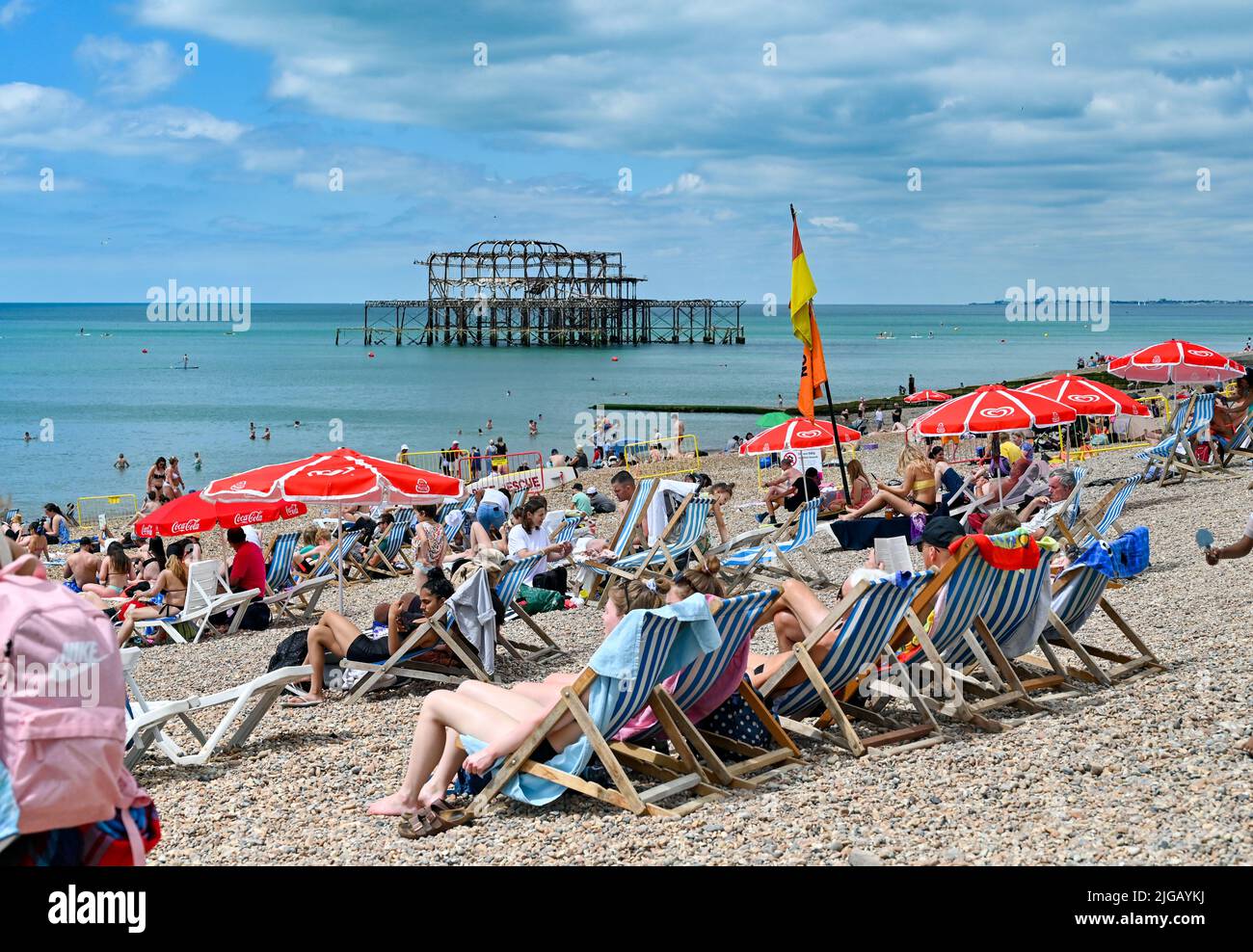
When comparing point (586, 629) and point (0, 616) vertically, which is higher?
point (0, 616)

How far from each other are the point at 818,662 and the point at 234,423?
156ft

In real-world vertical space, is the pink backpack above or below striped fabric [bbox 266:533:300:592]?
above

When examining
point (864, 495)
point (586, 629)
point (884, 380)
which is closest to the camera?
point (586, 629)

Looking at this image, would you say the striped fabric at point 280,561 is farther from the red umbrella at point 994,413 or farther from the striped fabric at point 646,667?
the striped fabric at point 646,667

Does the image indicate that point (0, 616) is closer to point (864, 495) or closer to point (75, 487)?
point (864, 495)

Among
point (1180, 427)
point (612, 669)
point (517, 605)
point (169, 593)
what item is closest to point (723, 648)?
point (612, 669)

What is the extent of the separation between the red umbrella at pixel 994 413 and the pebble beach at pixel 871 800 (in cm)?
473

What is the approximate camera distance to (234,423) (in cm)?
4947

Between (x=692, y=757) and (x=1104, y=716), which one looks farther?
(x=1104, y=716)

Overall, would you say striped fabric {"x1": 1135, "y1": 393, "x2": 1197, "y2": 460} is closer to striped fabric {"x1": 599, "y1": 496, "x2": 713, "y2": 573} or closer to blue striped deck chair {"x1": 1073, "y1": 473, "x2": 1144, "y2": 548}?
blue striped deck chair {"x1": 1073, "y1": 473, "x2": 1144, "y2": 548}

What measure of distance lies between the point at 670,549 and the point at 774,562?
2.92ft

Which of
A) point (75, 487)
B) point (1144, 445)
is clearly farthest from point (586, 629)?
point (75, 487)

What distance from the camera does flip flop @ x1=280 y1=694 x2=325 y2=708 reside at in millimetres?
6223

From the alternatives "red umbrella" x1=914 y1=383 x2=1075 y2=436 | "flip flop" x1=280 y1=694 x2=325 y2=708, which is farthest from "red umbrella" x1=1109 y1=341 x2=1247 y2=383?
"flip flop" x1=280 y1=694 x2=325 y2=708
